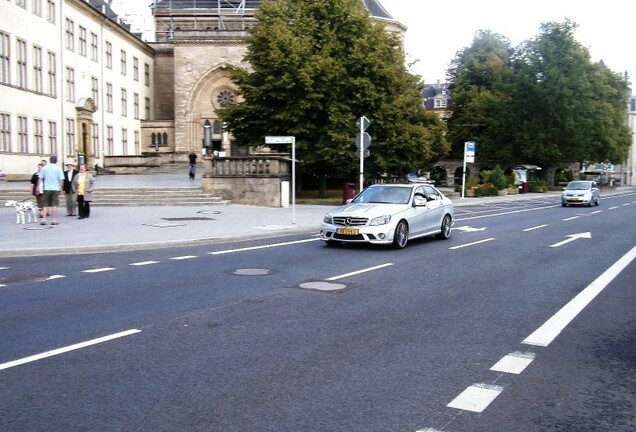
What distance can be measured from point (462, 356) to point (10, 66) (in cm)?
4154

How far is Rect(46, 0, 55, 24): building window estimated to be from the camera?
45.8 meters

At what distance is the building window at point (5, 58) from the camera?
40.0 meters

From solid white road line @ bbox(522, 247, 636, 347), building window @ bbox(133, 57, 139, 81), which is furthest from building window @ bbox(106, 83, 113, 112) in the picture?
solid white road line @ bbox(522, 247, 636, 347)

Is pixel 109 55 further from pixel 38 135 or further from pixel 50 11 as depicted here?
pixel 38 135

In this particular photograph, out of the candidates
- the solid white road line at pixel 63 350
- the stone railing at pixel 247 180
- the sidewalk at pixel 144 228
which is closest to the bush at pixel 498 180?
the stone railing at pixel 247 180

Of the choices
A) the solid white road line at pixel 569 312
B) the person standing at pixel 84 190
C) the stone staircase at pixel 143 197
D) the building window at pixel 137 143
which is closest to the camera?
the solid white road line at pixel 569 312

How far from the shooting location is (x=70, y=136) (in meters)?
49.6

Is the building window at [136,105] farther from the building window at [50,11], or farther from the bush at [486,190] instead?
the bush at [486,190]

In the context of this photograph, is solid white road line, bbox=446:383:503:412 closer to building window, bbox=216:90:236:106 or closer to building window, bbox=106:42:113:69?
building window, bbox=106:42:113:69

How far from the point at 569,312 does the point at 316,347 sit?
366cm

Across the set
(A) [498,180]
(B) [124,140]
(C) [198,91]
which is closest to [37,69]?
(B) [124,140]

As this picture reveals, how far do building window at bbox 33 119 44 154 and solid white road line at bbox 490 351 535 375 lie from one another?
4365 centimetres

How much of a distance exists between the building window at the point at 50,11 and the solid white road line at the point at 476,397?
155ft

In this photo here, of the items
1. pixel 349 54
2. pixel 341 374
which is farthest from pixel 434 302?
pixel 349 54
